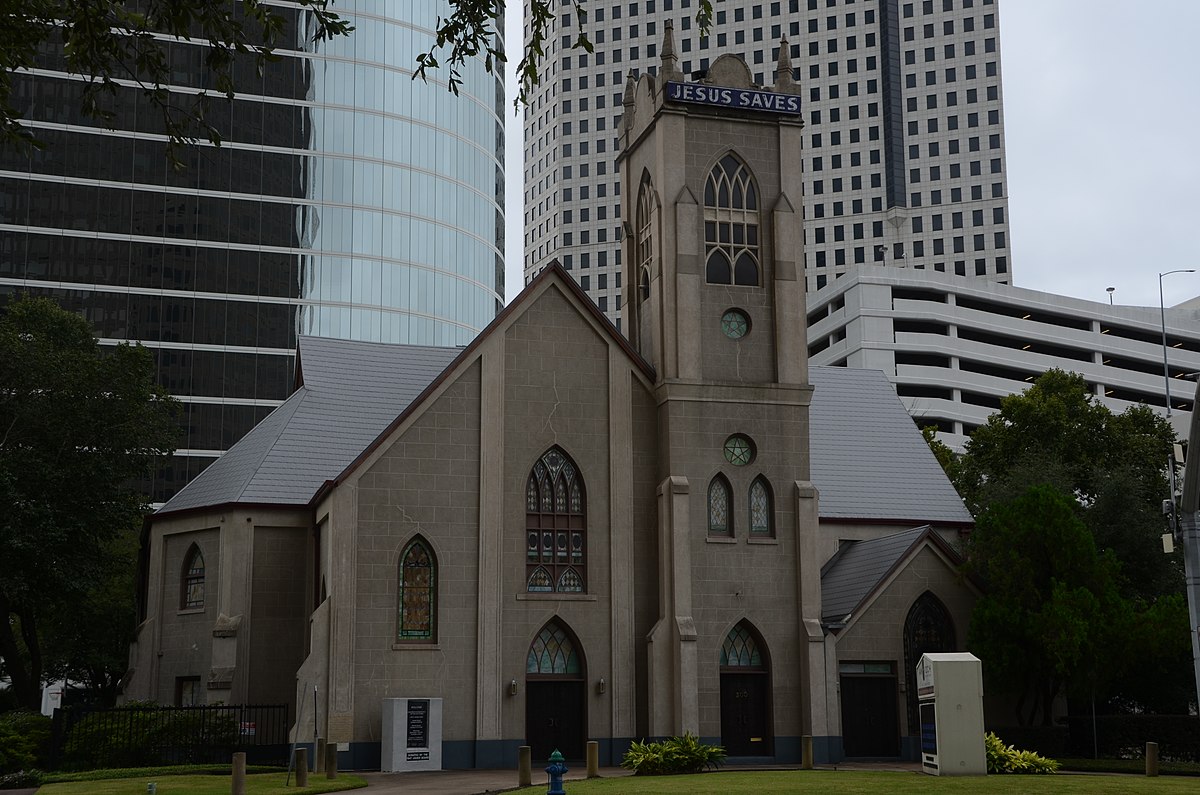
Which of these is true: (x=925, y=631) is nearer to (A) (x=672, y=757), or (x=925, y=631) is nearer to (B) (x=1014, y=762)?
(B) (x=1014, y=762)

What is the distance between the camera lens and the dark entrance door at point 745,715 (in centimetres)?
3650

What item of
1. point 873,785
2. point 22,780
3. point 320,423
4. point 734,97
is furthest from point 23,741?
point 734,97

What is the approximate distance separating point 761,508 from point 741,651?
4.02 metres

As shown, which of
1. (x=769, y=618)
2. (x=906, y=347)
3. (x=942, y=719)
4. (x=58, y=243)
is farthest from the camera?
(x=906, y=347)

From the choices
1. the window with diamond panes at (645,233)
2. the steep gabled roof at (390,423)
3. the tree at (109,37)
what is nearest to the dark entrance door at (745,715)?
the steep gabled roof at (390,423)

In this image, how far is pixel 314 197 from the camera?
4058 inches

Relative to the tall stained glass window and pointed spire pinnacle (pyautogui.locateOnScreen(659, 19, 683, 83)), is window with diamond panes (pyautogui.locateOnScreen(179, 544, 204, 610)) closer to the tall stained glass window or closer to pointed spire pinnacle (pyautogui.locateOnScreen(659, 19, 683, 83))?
the tall stained glass window

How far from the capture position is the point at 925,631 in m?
38.0

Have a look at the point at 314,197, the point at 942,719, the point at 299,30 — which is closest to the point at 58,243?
the point at 314,197

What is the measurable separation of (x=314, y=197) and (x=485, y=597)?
73.0 meters

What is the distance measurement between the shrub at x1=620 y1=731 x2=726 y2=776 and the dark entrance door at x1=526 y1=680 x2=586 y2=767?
377cm

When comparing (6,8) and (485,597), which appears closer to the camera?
(6,8)

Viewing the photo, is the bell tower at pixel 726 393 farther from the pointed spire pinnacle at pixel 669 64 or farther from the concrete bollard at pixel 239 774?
the concrete bollard at pixel 239 774

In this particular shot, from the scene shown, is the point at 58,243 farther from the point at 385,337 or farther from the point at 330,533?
the point at 330,533
